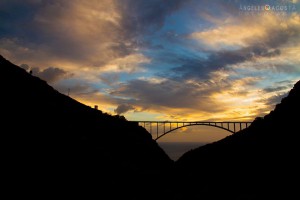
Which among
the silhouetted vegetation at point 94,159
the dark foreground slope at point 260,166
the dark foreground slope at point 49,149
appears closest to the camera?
the dark foreground slope at point 49,149

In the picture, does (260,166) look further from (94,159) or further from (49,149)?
(49,149)

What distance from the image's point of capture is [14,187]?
58.2ft

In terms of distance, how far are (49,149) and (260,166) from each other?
68.2 ft

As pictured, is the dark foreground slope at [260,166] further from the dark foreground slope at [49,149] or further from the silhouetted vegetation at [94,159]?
the dark foreground slope at [49,149]

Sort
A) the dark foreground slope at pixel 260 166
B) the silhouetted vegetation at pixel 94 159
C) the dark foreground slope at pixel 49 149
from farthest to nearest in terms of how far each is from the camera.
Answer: the dark foreground slope at pixel 260 166 < the silhouetted vegetation at pixel 94 159 < the dark foreground slope at pixel 49 149

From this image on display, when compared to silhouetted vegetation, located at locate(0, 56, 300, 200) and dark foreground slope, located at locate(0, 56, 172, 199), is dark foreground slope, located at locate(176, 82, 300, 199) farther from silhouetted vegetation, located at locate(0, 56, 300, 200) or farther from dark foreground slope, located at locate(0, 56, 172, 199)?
dark foreground slope, located at locate(0, 56, 172, 199)

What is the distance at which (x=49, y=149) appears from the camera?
2477 centimetres

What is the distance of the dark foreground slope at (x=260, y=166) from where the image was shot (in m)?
22.3

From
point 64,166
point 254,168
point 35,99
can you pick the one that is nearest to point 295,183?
point 254,168

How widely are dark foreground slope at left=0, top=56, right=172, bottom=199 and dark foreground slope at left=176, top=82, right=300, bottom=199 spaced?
8.35m

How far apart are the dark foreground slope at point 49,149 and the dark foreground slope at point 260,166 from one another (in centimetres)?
835

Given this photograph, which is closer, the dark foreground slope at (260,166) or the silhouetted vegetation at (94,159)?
the silhouetted vegetation at (94,159)

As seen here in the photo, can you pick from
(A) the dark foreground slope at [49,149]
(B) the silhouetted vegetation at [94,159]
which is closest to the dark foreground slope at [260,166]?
(B) the silhouetted vegetation at [94,159]

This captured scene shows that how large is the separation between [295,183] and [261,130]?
17.1 metres
